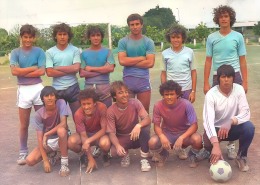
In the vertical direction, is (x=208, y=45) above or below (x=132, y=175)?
above

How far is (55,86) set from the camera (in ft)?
16.7

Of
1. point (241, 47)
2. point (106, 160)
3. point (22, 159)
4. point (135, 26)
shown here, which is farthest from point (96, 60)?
point (241, 47)

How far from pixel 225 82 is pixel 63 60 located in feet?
6.38

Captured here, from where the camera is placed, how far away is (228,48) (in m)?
4.87

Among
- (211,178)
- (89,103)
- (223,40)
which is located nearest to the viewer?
(211,178)

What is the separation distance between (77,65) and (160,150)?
1427mm

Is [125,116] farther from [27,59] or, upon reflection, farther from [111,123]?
[27,59]

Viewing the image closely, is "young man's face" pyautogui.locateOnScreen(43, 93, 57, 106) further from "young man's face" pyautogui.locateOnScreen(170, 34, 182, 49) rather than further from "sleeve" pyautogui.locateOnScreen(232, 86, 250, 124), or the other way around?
"sleeve" pyautogui.locateOnScreen(232, 86, 250, 124)

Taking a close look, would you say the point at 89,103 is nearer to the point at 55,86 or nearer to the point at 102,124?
the point at 102,124

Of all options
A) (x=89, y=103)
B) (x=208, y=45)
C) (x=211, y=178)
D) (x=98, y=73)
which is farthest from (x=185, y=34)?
(x=211, y=178)

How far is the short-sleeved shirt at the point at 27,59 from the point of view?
4945 millimetres

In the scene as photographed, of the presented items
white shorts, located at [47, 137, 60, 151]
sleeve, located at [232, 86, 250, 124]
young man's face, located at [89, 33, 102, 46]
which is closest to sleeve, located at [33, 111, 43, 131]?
white shorts, located at [47, 137, 60, 151]

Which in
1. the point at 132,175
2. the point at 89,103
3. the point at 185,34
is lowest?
the point at 132,175

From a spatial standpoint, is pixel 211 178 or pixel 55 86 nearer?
pixel 211 178
